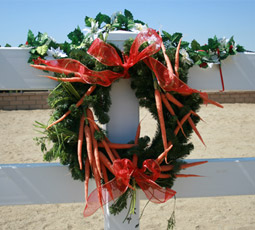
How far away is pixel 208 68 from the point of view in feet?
4.79

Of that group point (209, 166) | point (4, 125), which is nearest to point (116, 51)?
point (209, 166)

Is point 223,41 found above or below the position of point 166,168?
above

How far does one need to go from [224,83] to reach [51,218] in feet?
6.03

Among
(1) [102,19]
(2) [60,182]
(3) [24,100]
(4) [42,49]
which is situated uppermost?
(1) [102,19]

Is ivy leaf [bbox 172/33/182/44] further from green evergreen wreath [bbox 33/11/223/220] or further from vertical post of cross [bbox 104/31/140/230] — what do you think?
vertical post of cross [bbox 104/31/140/230]

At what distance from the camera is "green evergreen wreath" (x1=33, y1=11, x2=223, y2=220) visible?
1298 mm

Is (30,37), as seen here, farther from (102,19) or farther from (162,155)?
(162,155)

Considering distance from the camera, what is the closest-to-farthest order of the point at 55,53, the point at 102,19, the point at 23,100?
the point at 55,53 < the point at 102,19 < the point at 23,100

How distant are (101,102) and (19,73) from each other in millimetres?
369

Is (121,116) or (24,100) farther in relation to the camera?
(24,100)

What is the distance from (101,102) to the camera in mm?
1335

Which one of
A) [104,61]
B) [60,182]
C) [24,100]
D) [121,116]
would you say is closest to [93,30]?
[104,61]

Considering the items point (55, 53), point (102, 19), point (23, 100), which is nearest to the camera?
point (55, 53)

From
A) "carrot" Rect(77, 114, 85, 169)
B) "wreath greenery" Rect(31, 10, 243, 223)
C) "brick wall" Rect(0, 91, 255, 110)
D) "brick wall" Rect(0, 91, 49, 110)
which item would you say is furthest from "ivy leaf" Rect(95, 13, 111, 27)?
"brick wall" Rect(0, 91, 49, 110)
